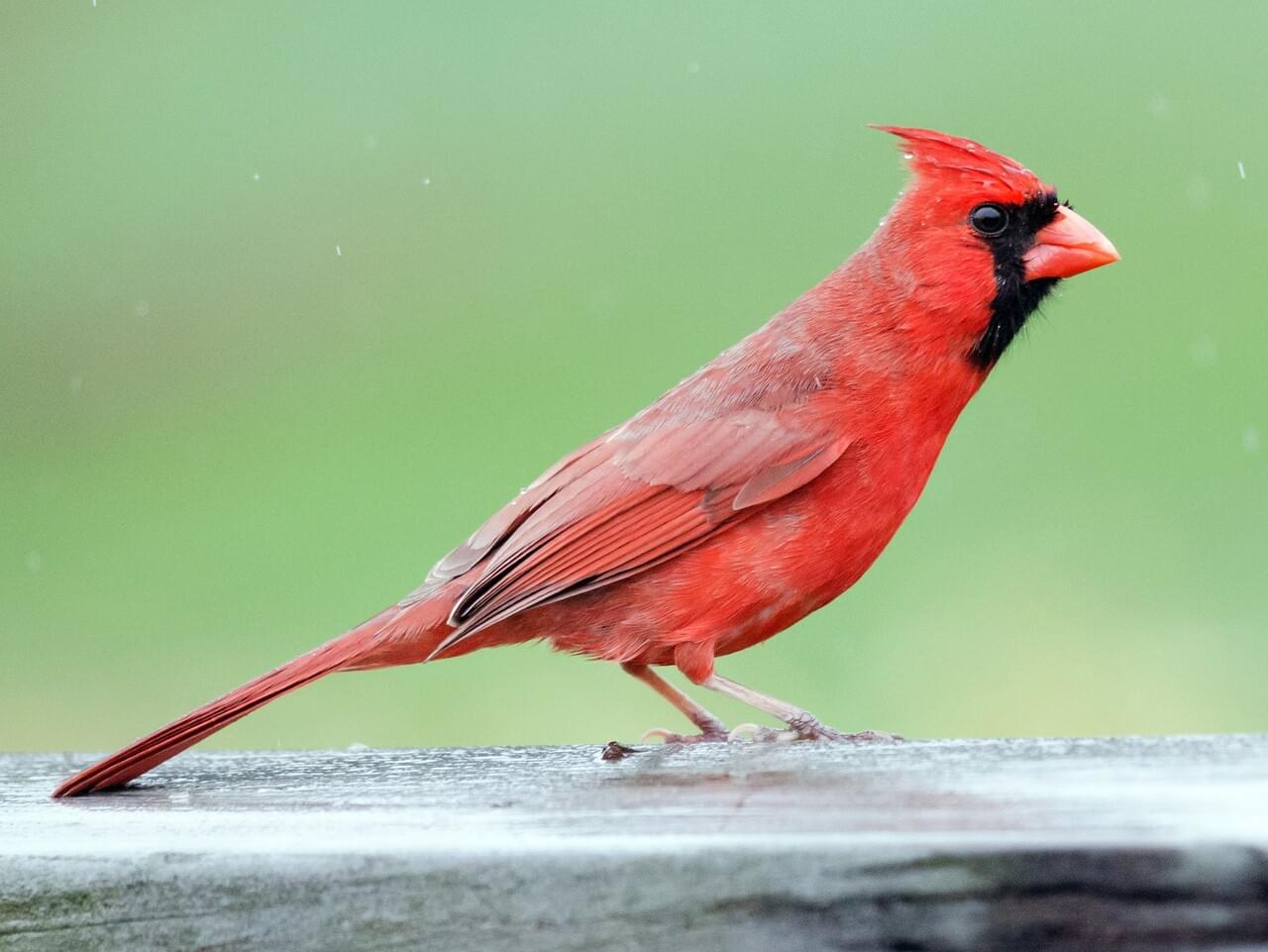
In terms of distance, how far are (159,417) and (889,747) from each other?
20.2ft

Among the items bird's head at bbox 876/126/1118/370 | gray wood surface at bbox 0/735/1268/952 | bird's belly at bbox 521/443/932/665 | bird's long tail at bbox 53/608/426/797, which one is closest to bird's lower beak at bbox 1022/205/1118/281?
bird's head at bbox 876/126/1118/370

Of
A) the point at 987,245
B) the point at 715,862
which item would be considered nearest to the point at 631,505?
the point at 987,245

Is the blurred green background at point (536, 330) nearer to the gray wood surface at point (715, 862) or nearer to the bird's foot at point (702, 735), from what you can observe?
the bird's foot at point (702, 735)

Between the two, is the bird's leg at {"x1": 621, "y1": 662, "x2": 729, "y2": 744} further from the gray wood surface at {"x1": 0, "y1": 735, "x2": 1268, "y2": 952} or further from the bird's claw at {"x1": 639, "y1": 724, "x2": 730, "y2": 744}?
the gray wood surface at {"x1": 0, "y1": 735, "x2": 1268, "y2": 952}

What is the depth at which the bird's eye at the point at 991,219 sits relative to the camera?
127 inches

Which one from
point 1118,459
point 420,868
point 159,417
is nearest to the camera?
point 420,868

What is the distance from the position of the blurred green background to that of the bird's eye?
2.30 meters

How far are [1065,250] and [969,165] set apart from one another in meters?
0.20

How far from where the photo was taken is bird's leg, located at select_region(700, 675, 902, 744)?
9.78 feet

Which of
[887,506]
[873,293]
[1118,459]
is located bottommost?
[887,506]

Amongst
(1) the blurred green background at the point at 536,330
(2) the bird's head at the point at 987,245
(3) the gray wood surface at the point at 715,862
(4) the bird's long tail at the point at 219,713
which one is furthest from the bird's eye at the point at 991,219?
(1) the blurred green background at the point at 536,330

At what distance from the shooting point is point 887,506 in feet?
10.2

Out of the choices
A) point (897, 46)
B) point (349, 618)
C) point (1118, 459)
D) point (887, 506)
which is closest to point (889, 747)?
point (887, 506)

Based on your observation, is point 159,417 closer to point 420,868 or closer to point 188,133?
point 188,133
